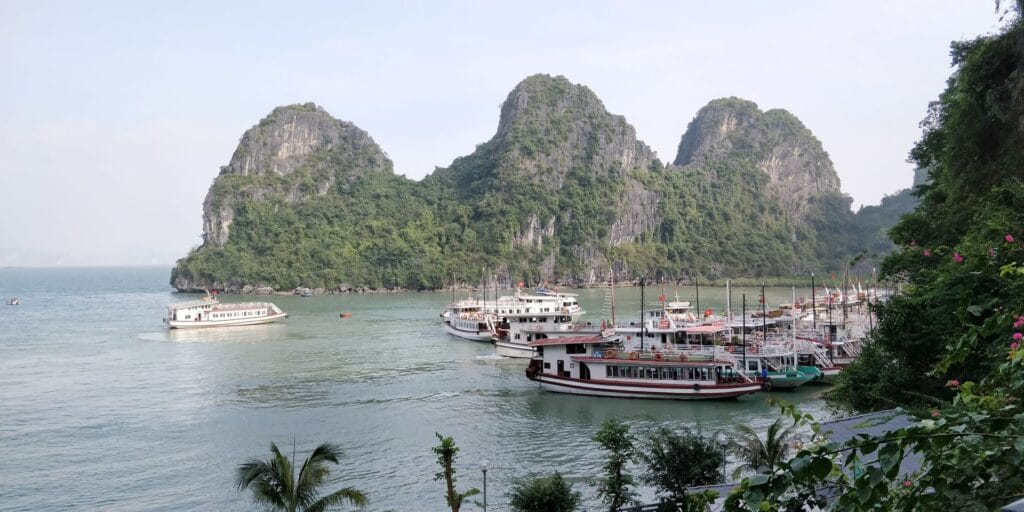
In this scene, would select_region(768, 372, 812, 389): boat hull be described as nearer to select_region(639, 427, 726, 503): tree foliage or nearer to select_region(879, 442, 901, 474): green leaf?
select_region(639, 427, 726, 503): tree foliage

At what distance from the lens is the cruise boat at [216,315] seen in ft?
188

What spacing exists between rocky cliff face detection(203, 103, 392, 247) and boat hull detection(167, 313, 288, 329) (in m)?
57.2

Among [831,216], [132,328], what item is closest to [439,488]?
[132,328]

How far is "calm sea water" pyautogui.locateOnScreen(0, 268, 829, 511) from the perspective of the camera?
19219mm

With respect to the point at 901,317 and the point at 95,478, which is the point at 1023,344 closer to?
the point at 901,317

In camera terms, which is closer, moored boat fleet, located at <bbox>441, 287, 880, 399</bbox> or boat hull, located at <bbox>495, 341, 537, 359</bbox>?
moored boat fleet, located at <bbox>441, 287, 880, 399</bbox>

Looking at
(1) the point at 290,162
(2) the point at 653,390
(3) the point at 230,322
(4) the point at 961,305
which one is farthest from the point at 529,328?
(1) the point at 290,162

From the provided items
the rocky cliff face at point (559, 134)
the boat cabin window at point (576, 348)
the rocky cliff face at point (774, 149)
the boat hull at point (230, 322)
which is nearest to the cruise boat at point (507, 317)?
the boat cabin window at point (576, 348)

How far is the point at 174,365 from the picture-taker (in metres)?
38.9

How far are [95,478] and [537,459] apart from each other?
12.2 metres

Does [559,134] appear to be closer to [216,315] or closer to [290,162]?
[290,162]

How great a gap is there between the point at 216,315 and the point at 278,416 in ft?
120

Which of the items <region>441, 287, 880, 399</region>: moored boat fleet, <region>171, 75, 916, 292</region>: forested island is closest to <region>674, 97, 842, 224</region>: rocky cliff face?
<region>171, 75, 916, 292</region>: forested island

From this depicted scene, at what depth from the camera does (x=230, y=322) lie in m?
60.1
